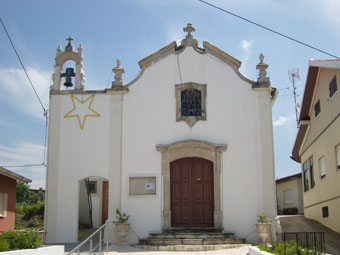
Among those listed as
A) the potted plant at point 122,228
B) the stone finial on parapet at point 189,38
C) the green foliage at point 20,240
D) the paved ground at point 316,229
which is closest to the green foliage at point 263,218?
the paved ground at point 316,229

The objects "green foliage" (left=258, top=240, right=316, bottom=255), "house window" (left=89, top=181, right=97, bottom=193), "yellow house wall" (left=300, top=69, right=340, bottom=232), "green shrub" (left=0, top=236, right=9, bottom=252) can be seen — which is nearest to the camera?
"green foliage" (left=258, top=240, right=316, bottom=255)

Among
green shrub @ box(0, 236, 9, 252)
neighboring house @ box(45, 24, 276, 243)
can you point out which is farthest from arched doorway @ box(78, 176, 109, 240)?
green shrub @ box(0, 236, 9, 252)

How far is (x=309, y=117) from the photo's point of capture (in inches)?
851

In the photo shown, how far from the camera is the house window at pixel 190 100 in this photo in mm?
16609

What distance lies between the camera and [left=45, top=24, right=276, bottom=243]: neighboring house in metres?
16.0

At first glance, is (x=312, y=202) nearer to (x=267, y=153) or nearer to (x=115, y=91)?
(x=267, y=153)

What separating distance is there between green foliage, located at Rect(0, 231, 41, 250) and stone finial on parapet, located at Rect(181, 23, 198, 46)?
28.4ft

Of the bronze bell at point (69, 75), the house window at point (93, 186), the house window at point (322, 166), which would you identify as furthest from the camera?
the house window at point (93, 186)

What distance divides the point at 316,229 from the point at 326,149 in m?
3.08

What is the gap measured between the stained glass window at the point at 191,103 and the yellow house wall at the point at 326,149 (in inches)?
188

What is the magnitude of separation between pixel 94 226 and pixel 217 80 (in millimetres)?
9221

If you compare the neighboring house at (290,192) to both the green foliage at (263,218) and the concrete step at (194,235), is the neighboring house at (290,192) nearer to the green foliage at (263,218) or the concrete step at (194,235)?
the green foliage at (263,218)

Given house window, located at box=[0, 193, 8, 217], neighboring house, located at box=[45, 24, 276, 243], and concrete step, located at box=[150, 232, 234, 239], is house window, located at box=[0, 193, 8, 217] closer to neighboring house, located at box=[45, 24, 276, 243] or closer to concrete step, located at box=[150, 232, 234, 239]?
neighboring house, located at box=[45, 24, 276, 243]

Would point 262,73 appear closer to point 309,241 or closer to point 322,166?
point 322,166
